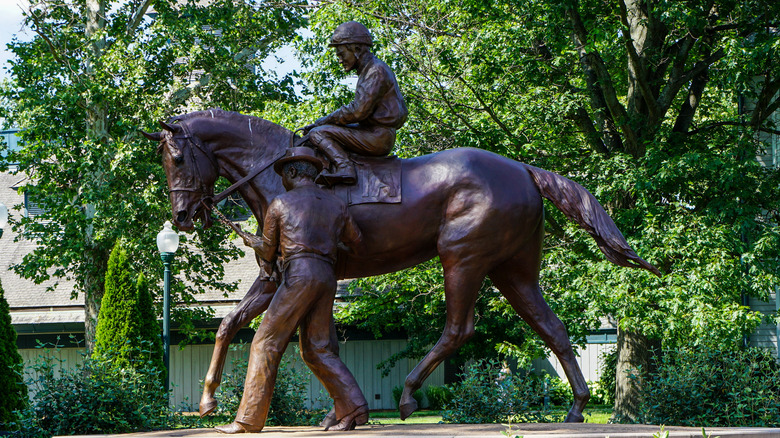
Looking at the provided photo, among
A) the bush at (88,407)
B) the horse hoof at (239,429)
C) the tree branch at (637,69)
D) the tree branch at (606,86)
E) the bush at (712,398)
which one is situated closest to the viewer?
the horse hoof at (239,429)

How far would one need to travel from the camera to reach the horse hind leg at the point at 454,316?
6574mm

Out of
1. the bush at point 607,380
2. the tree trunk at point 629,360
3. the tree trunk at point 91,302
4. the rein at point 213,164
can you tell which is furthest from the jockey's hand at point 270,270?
the bush at point 607,380

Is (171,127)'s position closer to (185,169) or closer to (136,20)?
(185,169)

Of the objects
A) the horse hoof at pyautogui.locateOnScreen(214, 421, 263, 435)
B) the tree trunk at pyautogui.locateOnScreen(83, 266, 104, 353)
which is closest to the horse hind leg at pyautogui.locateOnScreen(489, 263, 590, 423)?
the horse hoof at pyautogui.locateOnScreen(214, 421, 263, 435)

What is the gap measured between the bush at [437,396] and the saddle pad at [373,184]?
18.4 meters

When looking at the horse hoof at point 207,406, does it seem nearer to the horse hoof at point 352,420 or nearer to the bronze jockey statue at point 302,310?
the bronze jockey statue at point 302,310

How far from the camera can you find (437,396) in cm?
2503

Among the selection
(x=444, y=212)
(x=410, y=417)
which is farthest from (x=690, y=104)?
(x=444, y=212)

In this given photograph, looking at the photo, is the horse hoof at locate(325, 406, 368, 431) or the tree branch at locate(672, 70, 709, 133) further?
the tree branch at locate(672, 70, 709, 133)

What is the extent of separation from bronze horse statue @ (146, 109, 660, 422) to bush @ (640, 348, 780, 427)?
6.76 ft

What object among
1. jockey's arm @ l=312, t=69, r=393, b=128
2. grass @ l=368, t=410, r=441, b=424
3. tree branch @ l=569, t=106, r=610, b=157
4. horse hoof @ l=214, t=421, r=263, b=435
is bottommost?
grass @ l=368, t=410, r=441, b=424

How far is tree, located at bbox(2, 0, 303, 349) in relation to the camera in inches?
747

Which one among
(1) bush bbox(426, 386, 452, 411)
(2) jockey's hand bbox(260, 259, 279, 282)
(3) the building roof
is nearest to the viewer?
(2) jockey's hand bbox(260, 259, 279, 282)

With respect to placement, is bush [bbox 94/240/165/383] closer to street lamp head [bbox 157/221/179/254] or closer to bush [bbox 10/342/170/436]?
street lamp head [bbox 157/221/179/254]
